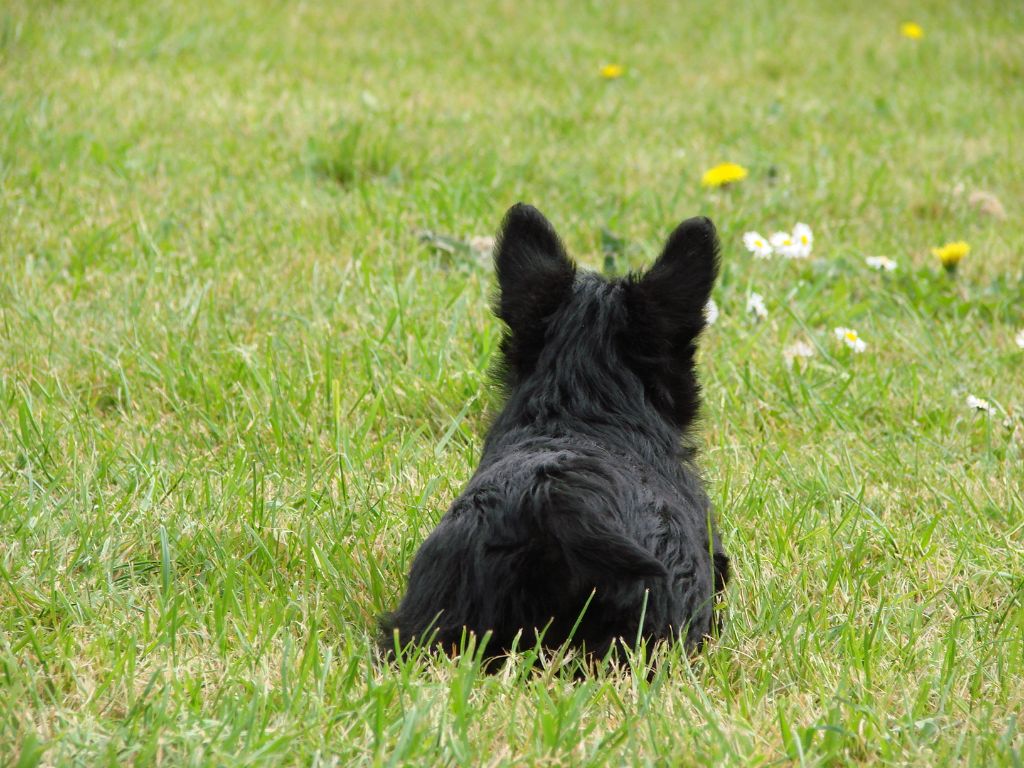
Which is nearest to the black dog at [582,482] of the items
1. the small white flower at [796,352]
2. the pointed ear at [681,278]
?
the pointed ear at [681,278]

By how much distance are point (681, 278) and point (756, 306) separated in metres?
2.07

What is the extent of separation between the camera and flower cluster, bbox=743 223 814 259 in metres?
5.12

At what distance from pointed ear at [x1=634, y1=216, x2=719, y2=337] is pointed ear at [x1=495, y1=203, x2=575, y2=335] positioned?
211 millimetres

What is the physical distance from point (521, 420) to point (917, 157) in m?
5.31

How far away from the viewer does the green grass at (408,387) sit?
2326mm

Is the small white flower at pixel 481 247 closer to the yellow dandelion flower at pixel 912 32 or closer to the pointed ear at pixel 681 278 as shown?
the pointed ear at pixel 681 278

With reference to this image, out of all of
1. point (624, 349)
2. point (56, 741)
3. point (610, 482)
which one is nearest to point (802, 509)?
point (624, 349)

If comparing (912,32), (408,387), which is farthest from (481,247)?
(912,32)

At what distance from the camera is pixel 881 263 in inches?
203

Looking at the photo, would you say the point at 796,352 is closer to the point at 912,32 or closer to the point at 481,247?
the point at 481,247

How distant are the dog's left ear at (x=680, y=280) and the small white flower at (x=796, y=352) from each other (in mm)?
1842

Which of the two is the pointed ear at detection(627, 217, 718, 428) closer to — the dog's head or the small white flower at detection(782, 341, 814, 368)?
the dog's head

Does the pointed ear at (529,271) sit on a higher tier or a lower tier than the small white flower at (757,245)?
higher

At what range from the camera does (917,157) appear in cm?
729
